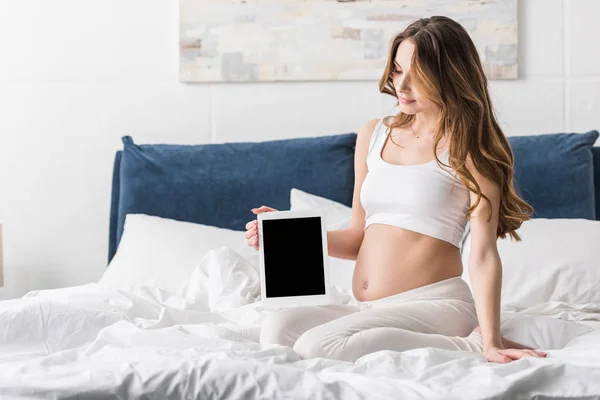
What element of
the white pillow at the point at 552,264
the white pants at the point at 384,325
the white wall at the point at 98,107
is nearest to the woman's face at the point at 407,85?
the white pants at the point at 384,325

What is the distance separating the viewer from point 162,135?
342cm

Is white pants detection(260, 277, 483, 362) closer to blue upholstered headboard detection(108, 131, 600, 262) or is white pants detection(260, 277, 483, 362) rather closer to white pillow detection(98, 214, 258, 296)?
white pillow detection(98, 214, 258, 296)

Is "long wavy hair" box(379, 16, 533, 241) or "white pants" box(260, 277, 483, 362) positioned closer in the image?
"white pants" box(260, 277, 483, 362)

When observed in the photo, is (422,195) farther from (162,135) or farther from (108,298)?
(162,135)

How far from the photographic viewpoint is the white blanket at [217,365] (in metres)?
1.30

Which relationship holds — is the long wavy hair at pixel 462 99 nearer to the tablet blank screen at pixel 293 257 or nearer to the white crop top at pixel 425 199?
the white crop top at pixel 425 199

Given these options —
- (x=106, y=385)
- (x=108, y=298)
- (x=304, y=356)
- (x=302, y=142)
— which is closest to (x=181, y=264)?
(x=108, y=298)

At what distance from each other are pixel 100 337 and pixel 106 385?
43 cm

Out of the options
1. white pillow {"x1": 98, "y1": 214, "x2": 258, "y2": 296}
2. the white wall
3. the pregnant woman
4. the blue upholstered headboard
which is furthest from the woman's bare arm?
the white wall

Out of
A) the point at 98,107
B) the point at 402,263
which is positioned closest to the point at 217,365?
the point at 402,263

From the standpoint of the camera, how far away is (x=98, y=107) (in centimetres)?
343

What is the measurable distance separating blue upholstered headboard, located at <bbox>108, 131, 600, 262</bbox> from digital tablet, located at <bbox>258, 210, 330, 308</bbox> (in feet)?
3.86

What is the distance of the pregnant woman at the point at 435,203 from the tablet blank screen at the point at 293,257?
0.09 ft

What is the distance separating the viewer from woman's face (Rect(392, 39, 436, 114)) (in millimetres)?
1963
